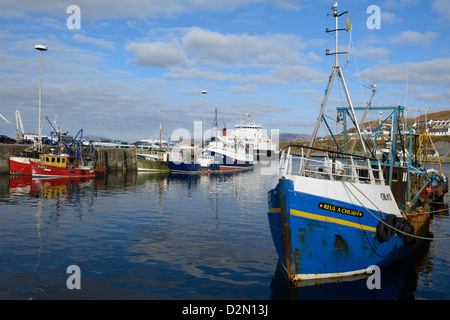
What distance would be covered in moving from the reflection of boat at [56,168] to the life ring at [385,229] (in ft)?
173

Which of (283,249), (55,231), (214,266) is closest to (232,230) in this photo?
(214,266)

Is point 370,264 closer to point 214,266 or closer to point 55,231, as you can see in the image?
point 214,266

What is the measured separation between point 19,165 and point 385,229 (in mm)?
60036

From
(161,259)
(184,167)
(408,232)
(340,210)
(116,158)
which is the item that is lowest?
(161,259)

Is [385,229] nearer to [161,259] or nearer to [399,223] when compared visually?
[399,223]

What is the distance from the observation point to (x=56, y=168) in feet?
172

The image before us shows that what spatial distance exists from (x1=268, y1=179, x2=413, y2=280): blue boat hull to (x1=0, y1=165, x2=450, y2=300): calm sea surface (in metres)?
0.79

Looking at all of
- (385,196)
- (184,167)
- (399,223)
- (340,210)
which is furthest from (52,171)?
(399,223)

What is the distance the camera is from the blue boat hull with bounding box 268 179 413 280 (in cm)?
1202

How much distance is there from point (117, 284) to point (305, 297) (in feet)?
23.7

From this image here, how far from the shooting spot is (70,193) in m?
35.9

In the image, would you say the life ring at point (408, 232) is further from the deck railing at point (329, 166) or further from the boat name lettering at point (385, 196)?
the deck railing at point (329, 166)

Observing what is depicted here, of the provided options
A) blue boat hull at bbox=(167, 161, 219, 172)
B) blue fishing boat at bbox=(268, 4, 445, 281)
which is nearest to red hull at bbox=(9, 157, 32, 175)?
blue boat hull at bbox=(167, 161, 219, 172)

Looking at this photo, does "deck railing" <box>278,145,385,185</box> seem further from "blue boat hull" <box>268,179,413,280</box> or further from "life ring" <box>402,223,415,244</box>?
"life ring" <box>402,223,415,244</box>
